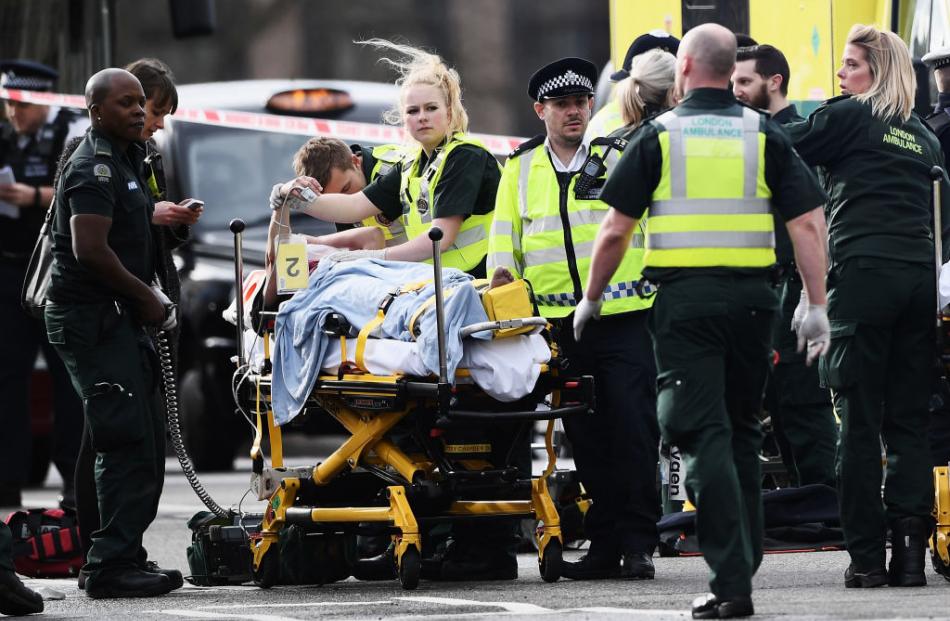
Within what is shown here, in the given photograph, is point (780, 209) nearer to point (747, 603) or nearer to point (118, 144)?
point (747, 603)

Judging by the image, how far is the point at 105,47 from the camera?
1536 cm

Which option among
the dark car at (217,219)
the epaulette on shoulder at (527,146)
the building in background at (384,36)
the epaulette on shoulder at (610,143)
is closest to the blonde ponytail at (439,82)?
the epaulette on shoulder at (527,146)

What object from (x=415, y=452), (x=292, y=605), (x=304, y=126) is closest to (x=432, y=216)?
(x=415, y=452)

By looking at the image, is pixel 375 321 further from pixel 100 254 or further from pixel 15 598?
pixel 15 598

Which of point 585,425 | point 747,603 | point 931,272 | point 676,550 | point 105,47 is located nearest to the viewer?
point 747,603

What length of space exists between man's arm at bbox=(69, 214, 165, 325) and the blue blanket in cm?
61

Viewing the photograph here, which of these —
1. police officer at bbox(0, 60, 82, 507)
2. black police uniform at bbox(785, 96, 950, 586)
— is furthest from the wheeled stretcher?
police officer at bbox(0, 60, 82, 507)

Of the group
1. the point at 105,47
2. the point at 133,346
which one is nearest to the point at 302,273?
the point at 133,346

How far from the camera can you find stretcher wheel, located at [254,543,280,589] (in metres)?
9.09

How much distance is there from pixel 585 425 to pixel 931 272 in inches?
59.5

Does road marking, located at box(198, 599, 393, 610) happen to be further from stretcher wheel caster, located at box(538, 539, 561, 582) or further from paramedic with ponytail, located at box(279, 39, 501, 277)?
paramedic with ponytail, located at box(279, 39, 501, 277)

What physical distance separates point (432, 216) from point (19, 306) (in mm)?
3890

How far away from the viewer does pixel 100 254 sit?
28.4 ft

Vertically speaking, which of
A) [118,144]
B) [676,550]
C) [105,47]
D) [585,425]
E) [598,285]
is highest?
[105,47]
